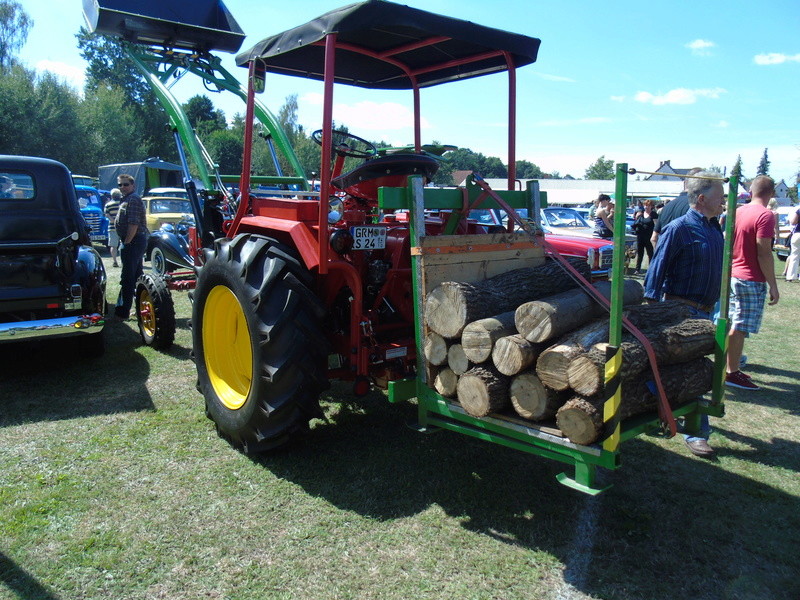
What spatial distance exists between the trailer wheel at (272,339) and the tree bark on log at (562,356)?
132cm

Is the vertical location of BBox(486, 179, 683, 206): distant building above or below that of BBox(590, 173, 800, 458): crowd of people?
above

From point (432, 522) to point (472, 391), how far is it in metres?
0.74

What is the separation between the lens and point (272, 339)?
3.28 m

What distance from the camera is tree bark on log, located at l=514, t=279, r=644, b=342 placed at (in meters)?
2.74

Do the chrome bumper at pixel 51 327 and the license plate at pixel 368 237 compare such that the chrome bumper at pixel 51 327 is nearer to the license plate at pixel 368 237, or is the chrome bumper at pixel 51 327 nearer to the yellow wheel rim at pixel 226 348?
the yellow wheel rim at pixel 226 348

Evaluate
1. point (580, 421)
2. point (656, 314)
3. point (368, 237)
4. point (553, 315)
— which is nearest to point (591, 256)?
point (656, 314)

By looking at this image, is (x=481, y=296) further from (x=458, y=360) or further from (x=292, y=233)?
(x=292, y=233)

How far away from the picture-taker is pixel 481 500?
128 inches

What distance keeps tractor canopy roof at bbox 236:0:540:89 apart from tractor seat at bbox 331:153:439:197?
2.38 feet

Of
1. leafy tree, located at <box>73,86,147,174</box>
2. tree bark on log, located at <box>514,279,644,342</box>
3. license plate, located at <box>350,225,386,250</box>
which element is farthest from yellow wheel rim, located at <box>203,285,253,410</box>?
leafy tree, located at <box>73,86,147,174</box>

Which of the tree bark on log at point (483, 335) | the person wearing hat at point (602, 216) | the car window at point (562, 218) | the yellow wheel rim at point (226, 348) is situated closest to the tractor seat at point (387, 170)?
the yellow wheel rim at point (226, 348)

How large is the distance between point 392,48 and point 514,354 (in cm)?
250

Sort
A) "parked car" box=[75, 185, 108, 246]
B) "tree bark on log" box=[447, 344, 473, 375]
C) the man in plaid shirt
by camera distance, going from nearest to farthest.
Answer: "tree bark on log" box=[447, 344, 473, 375]
the man in plaid shirt
"parked car" box=[75, 185, 108, 246]

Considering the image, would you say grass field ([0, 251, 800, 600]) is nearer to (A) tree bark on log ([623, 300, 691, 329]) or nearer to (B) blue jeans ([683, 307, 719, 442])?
(B) blue jeans ([683, 307, 719, 442])
